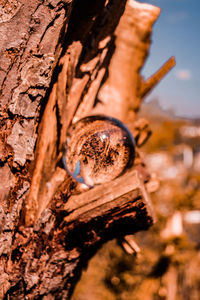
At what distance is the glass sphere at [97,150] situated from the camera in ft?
3.11

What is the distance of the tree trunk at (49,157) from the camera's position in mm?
841

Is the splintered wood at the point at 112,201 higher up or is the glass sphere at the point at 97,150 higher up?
the glass sphere at the point at 97,150

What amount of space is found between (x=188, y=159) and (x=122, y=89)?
62.5 ft

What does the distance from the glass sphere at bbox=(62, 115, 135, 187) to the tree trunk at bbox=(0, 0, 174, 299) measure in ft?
0.19

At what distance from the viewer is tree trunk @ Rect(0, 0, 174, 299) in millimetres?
841

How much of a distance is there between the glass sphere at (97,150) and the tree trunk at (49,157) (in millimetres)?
59

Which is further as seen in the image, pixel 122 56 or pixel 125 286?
pixel 125 286

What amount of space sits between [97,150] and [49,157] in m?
0.33

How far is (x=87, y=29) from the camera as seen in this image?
1090mm

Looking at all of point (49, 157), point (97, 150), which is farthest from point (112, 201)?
point (49, 157)

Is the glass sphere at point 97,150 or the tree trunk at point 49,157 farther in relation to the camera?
the glass sphere at point 97,150

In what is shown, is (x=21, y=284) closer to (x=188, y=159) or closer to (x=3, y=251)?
(x=3, y=251)

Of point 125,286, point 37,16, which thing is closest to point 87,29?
point 37,16

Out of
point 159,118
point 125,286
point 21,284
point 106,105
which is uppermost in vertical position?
point 159,118
